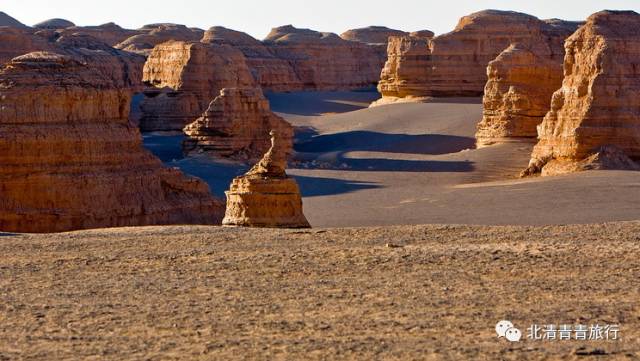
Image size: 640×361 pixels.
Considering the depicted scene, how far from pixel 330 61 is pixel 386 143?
1498 inches

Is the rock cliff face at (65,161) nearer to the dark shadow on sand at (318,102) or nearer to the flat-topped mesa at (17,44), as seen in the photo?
the flat-topped mesa at (17,44)

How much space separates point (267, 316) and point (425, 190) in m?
22.3

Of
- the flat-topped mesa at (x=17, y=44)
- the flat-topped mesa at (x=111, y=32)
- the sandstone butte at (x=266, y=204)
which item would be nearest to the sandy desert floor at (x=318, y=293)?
the sandstone butte at (x=266, y=204)

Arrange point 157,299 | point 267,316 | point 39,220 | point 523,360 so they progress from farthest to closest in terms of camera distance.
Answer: point 39,220, point 157,299, point 267,316, point 523,360

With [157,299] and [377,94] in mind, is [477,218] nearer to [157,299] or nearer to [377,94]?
[157,299]

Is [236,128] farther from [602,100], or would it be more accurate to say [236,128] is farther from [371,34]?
[371,34]

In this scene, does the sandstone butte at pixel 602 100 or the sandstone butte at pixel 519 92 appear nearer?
the sandstone butte at pixel 602 100

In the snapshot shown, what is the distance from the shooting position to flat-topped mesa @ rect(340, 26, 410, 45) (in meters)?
100

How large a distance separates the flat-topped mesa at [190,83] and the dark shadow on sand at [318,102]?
1716 centimetres

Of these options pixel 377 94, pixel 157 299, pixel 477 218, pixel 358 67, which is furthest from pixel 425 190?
pixel 358 67

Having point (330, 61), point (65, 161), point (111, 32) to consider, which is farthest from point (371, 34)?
point (65, 161)

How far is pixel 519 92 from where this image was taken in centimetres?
3975

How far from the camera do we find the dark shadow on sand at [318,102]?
68.6 m

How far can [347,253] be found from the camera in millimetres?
13742
